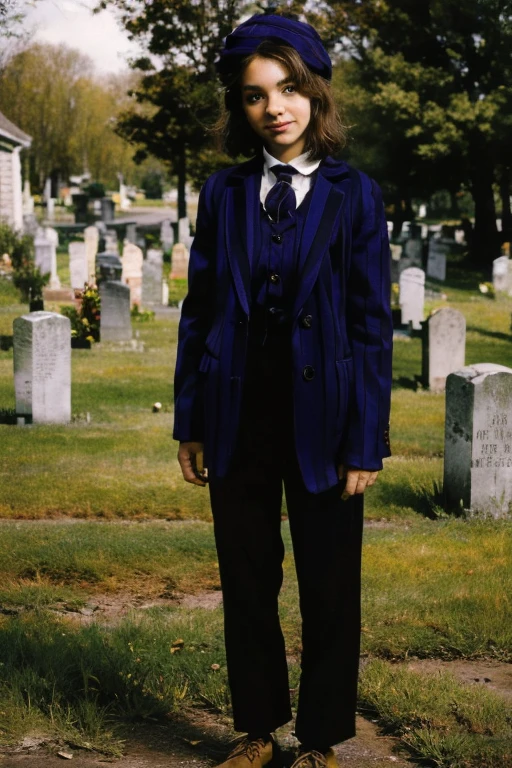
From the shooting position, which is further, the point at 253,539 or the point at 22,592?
the point at 22,592

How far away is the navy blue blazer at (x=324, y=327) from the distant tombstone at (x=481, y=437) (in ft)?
12.2

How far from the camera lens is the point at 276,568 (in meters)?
3.31

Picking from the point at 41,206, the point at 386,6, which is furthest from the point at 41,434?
the point at 41,206

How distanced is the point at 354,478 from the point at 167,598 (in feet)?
8.25

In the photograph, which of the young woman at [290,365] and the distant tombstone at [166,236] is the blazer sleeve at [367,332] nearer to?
the young woman at [290,365]

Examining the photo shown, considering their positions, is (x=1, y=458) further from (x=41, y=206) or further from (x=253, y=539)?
(x=41, y=206)

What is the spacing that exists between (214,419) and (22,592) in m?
2.50

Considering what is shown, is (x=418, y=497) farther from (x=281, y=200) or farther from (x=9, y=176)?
(x=9, y=176)

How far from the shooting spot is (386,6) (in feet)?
97.4

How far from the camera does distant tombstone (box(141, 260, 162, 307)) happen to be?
65.2 feet

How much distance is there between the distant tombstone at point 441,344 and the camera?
12367mm

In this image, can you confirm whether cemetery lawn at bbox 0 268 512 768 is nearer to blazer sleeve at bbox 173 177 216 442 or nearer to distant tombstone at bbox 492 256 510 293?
blazer sleeve at bbox 173 177 216 442

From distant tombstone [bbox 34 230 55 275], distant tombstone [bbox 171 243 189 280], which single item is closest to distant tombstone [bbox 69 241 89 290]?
distant tombstone [bbox 34 230 55 275]

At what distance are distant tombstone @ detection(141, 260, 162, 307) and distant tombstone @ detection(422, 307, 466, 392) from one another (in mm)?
8362
